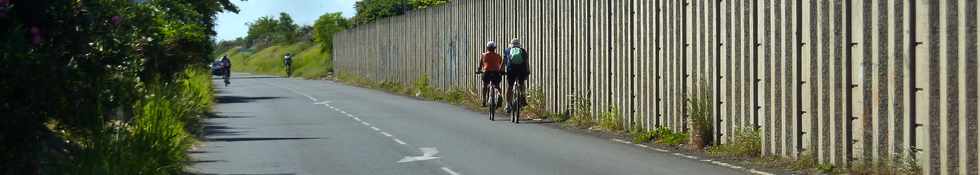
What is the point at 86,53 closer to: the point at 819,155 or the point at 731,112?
the point at 819,155

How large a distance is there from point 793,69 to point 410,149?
4.57 m

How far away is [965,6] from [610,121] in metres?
10.7

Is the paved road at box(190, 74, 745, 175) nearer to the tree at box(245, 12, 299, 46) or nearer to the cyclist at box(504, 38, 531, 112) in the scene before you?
the cyclist at box(504, 38, 531, 112)

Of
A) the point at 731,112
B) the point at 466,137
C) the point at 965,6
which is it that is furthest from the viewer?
the point at 466,137

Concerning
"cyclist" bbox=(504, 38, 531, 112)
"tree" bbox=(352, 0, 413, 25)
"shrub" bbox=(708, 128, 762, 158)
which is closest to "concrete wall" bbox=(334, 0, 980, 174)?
"shrub" bbox=(708, 128, 762, 158)

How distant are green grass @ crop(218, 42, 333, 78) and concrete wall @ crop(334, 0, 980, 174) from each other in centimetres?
5897

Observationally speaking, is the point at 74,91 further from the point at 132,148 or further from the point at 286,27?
the point at 286,27

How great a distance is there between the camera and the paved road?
15.0 meters

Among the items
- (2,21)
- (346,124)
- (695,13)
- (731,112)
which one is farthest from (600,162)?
(346,124)

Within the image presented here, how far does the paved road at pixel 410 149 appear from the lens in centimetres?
1496

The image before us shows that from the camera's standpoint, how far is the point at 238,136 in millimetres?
20812

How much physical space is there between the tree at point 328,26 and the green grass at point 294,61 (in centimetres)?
69

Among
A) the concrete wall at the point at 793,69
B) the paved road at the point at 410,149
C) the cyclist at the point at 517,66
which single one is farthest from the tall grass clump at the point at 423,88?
the cyclist at the point at 517,66

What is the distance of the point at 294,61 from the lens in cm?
10819
